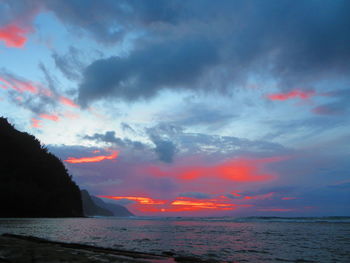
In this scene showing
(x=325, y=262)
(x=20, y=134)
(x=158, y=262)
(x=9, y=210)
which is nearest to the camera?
(x=158, y=262)

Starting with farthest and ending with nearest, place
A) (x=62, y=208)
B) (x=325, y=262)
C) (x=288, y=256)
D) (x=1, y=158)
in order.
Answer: (x=62, y=208) < (x=1, y=158) < (x=288, y=256) < (x=325, y=262)

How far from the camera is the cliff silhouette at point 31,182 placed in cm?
13538

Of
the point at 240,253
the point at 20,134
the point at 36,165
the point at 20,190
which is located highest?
the point at 20,134

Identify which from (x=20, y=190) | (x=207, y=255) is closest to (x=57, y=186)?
(x=20, y=190)

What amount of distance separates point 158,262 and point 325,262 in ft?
40.1

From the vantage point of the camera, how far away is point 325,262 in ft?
67.0

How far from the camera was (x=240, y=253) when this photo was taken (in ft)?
79.5

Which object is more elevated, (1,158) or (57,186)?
(1,158)

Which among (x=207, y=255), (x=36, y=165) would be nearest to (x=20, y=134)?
(x=36, y=165)

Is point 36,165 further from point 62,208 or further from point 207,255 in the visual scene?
point 207,255

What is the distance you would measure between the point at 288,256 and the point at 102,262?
15267mm

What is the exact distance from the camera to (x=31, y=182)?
501ft

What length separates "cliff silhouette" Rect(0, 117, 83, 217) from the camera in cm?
13538

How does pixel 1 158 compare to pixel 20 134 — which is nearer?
pixel 1 158
